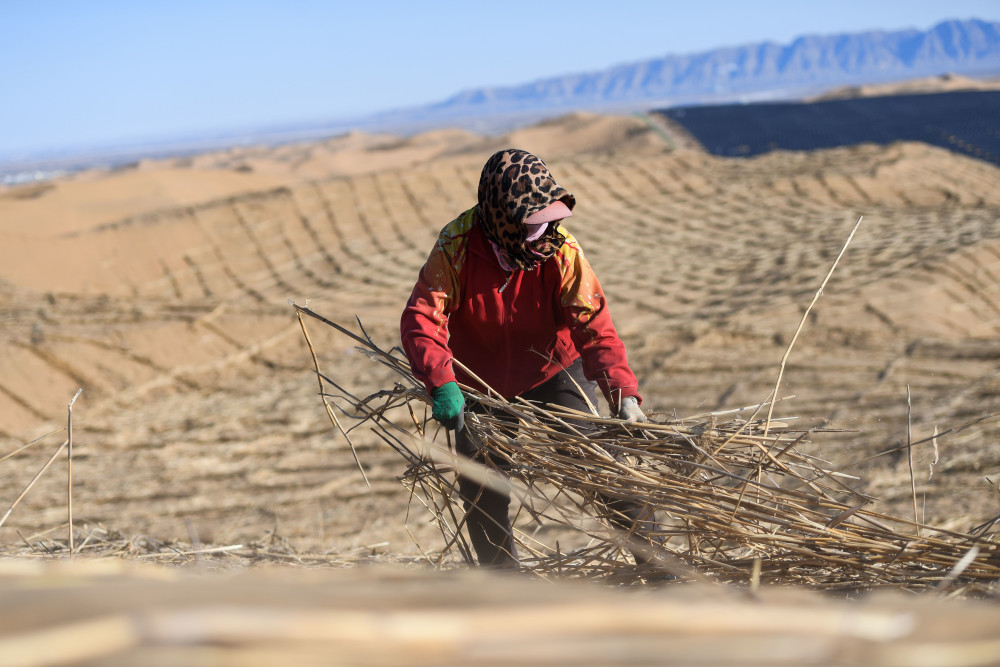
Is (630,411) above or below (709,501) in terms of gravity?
above

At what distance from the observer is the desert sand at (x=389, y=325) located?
4039 millimetres

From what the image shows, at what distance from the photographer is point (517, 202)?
74.2 inches

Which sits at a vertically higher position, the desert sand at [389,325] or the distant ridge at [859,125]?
the distant ridge at [859,125]

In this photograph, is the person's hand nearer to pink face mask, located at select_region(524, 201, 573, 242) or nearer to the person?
the person

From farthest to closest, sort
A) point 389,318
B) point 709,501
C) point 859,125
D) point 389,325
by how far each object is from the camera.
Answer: point 859,125 < point 389,318 < point 389,325 < point 709,501

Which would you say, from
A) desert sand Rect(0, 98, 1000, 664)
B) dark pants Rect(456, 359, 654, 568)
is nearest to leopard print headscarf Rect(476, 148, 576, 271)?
dark pants Rect(456, 359, 654, 568)

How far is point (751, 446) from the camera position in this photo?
71.8 inches

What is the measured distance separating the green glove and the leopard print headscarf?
1.30 ft

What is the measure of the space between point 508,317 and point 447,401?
0.35 metres

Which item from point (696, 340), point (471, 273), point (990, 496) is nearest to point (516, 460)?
point (471, 273)

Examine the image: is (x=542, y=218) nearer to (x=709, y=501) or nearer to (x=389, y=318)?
(x=709, y=501)

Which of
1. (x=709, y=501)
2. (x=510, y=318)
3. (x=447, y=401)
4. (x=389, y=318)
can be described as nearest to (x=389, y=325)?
(x=389, y=318)

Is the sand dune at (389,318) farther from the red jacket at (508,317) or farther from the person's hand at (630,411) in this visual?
the red jacket at (508,317)

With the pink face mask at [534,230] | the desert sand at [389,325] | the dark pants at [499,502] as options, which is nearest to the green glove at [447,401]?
the dark pants at [499,502]
